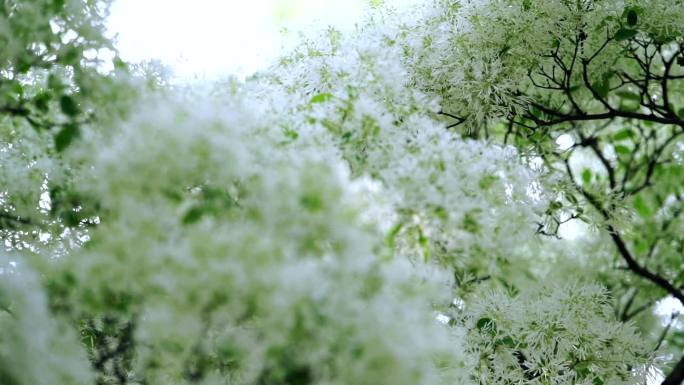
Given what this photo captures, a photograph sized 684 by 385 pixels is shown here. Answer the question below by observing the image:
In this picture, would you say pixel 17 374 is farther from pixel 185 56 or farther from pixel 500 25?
pixel 500 25

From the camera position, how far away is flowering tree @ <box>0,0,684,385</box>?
0.94 metres

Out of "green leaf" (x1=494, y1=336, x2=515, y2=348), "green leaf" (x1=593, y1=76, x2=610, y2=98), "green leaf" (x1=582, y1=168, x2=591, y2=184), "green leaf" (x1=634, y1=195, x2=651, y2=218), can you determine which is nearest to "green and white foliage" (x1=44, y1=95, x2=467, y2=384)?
"green leaf" (x1=494, y1=336, x2=515, y2=348)

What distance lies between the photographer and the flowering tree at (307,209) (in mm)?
939

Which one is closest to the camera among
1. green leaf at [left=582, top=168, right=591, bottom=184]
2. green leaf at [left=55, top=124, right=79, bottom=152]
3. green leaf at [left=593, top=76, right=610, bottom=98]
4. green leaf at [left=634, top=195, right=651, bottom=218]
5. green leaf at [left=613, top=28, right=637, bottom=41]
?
green leaf at [left=55, top=124, right=79, bottom=152]

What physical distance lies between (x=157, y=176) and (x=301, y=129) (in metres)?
0.28

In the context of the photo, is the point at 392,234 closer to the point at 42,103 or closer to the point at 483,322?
the point at 42,103

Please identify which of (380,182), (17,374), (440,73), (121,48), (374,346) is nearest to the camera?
(374,346)

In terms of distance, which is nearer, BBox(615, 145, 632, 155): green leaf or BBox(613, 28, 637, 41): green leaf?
BBox(613, 28, 637, 41): green leaf

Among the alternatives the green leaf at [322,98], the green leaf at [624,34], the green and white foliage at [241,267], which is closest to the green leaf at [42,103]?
the green and white foliage at [241,267]

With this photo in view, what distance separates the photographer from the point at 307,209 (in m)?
0.98

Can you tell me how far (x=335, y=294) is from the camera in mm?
942

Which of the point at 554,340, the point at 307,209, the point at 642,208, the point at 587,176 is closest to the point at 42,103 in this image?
the point at 307,209

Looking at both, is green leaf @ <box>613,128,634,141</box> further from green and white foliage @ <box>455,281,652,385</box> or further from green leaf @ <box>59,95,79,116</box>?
green leaf @ <box>59,95,79,116</box>

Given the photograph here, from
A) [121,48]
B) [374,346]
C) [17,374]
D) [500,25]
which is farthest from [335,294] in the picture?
[500,25]
